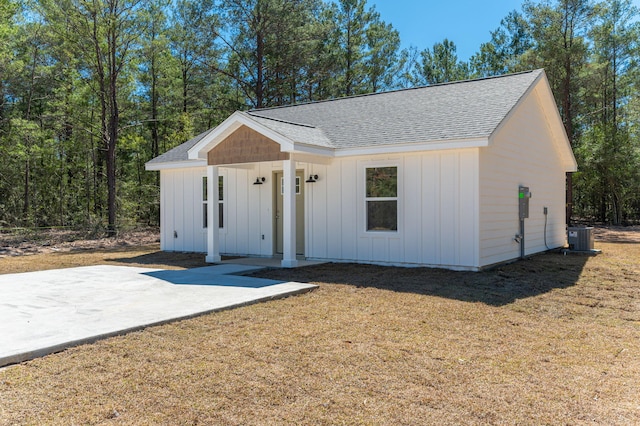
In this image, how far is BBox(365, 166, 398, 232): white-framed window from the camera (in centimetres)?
937

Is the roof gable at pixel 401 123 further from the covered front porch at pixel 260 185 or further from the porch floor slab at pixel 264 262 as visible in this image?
the porch floor slab at pixel 264 262

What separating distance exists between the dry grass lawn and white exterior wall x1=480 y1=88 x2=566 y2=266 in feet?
8.81

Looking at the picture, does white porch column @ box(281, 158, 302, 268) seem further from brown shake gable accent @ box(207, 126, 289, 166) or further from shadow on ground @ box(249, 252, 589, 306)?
shadow on ground @ box(249, 252, 589, 306)

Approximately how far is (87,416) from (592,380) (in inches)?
135

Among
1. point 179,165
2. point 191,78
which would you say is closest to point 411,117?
point 179,165

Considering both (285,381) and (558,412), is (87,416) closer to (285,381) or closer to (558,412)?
(285,381)

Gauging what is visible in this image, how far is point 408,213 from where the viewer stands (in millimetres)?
9188

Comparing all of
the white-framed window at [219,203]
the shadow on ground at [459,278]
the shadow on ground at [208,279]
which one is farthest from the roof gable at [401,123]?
the shadow on ground at [208,279]

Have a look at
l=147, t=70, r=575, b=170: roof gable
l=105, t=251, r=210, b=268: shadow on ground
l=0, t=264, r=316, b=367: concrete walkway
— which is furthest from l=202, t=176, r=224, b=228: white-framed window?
l=0, t=264, r=316, b=367: concrete walkway

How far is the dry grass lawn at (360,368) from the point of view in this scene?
9.68ft

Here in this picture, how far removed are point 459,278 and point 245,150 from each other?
4.71m

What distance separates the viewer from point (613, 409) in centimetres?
304

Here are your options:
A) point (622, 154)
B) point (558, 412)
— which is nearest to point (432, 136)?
point (558, 412)

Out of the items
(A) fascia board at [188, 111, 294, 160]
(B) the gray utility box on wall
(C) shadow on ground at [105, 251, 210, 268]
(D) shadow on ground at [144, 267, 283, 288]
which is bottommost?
(C) shadow on ground at [105, 251, 210, 268]
